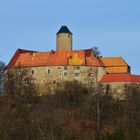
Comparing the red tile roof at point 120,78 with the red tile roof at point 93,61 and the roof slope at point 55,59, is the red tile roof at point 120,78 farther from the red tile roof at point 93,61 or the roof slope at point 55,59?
the roof slope at point 55,59

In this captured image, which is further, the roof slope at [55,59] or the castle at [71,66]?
the roof slope at [55,59]

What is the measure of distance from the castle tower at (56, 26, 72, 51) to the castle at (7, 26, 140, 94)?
6.66 feet

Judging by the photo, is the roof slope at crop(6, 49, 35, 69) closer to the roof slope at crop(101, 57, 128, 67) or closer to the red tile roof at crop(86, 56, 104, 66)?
the red tile roof at crop(86, 56, 104, 66)

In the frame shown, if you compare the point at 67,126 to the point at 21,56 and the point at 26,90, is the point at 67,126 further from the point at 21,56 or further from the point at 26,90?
the point at 21,56

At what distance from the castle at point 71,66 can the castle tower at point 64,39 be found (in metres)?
2.03

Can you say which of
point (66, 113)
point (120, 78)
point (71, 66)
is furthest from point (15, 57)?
point (66, 113)

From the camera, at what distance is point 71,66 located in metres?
80.8

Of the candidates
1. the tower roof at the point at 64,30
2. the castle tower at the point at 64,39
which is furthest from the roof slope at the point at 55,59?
the tower roof at the point at 64,30

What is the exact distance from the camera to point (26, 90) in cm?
6869

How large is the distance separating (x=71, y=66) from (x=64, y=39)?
8.15m

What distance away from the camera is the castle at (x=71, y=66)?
259 ft

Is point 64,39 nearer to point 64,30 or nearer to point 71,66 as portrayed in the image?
point 64,30

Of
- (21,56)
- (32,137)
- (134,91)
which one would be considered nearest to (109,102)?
(134,91)

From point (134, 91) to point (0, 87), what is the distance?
44.8 ft
